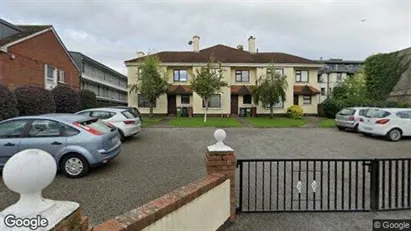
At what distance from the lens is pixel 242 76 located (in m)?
29.6

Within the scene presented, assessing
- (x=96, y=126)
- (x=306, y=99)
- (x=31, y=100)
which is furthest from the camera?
(x=306, y=99)

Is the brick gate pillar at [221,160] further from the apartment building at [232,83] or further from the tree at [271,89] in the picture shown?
the apartment building at [232,83]

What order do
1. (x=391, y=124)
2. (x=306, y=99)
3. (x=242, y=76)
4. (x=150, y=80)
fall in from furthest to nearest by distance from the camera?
1. (x=306, y=99)
2. (x=242, y=76)
3. (x=150, y=80)
4. (x=391, y=124)

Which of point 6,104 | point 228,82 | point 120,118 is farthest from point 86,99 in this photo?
point 228,82

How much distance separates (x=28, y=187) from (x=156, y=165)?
6.44 metres

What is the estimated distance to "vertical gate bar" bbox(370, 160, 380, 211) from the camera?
191 inches

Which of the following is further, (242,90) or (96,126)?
(242,90)

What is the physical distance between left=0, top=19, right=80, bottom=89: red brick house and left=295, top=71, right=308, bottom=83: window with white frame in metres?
24.1

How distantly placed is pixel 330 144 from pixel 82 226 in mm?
12097

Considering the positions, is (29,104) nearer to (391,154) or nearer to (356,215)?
(356,215)

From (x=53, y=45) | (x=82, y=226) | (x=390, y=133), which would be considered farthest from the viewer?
(x=53, y=45)

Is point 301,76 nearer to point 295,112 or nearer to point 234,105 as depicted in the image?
point 295,112

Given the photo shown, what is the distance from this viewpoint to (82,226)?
1.87 metres

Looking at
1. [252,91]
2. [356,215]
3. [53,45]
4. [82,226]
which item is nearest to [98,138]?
[82,226]
